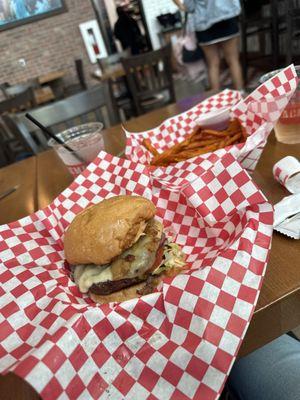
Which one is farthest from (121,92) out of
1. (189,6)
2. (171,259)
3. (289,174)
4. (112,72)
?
(171,259)

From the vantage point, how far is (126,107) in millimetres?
4500

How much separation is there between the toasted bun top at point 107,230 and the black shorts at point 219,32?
3.85 meters

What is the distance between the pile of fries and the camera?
1304 mm

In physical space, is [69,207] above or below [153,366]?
above

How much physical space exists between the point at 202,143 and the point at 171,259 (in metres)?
0.60

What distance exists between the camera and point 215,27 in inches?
161

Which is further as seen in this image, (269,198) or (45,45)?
(45,45)

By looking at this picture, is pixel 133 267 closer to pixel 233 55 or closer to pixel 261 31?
pixel 233 55

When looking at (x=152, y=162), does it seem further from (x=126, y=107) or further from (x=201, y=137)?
(x=126, y=107)

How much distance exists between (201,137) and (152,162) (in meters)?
0.24

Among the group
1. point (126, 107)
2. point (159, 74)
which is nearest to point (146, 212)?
point (159, 74)

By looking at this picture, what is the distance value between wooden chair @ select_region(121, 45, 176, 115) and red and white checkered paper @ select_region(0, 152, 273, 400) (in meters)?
2.71

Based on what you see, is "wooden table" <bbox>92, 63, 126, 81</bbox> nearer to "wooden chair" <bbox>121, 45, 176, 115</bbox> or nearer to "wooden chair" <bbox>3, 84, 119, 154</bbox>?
"wooden chair" <bbox>121, 45, 176, 115</bbox>

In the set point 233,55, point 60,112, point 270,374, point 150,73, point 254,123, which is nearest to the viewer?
point 270,374
